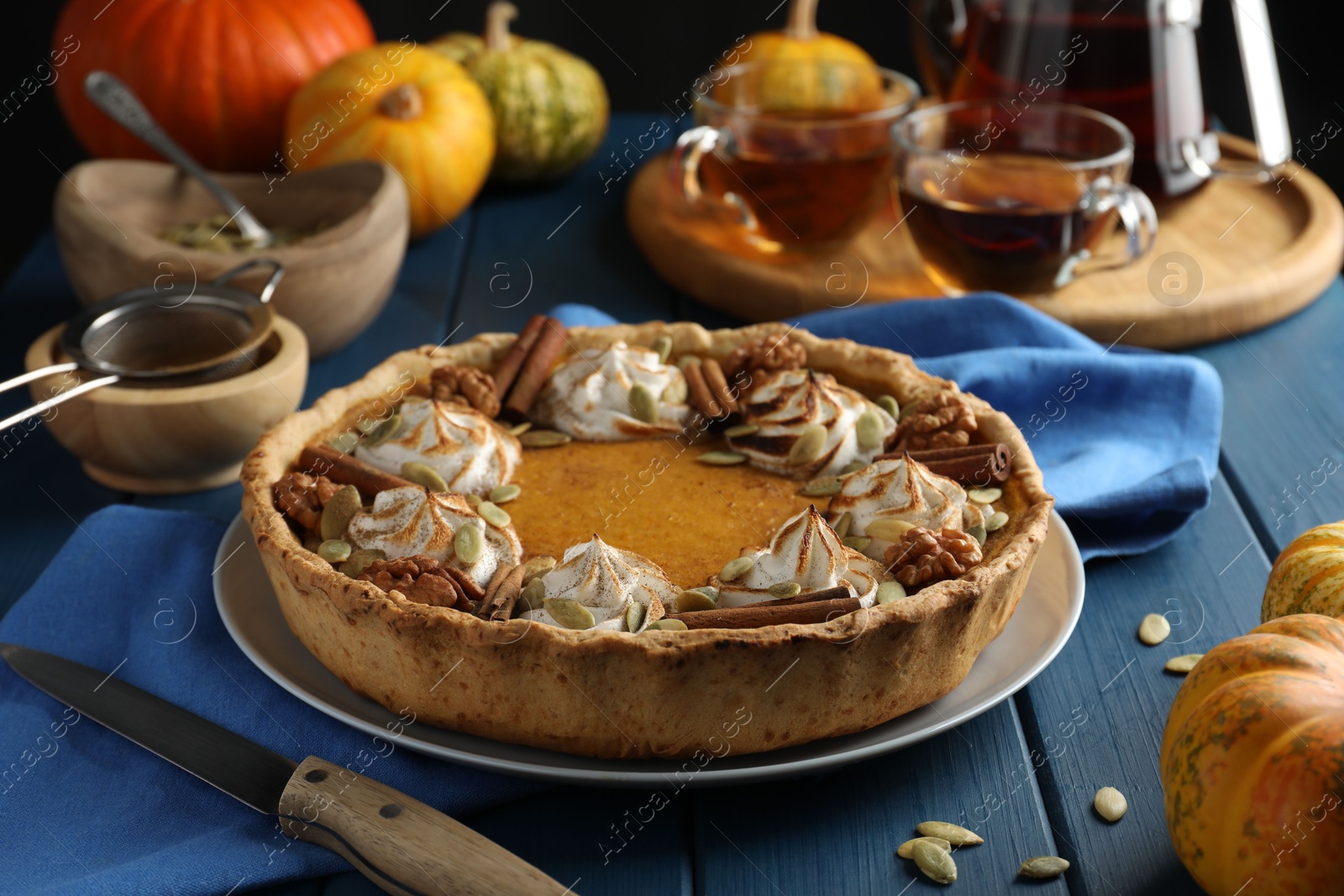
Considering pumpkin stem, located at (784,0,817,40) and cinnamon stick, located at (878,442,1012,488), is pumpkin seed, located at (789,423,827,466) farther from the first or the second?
pumpkin stem, located at (784,0,817,40)

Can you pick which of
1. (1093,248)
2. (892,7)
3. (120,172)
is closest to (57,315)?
(120,172)

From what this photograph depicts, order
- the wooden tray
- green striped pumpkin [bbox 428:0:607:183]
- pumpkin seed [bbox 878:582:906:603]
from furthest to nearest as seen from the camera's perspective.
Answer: green striped pumpkin [bbox 428:0:607:183] → the wooden tray → pumpkin seed [bbox 878:582:906:603]

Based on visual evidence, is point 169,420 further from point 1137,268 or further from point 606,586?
point 1137,268

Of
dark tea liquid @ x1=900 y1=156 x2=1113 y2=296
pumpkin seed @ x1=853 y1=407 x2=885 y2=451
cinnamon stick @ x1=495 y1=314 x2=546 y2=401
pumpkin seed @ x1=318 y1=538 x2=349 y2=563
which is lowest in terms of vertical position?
dark tea liquid @ x1=900 y1=156 x2=1113 y2=296

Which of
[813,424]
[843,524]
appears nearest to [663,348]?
[813,424]

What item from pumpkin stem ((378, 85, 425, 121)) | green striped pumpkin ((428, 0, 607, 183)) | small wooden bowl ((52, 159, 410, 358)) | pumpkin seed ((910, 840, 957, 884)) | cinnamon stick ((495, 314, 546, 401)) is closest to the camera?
pumpkin seed ((910, 840, 957, 884))

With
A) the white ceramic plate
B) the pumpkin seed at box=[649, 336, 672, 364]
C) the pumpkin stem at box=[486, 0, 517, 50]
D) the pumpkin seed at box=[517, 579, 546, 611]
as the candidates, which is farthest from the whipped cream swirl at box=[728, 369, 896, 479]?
the pumpkin stem at box=[486, 0, 517, 50]

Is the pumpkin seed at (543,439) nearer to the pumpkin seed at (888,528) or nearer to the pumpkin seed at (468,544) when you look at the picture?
the pumpkin seed at (468,544)

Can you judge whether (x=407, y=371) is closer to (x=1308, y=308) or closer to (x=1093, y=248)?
(x=1093, y=248)
